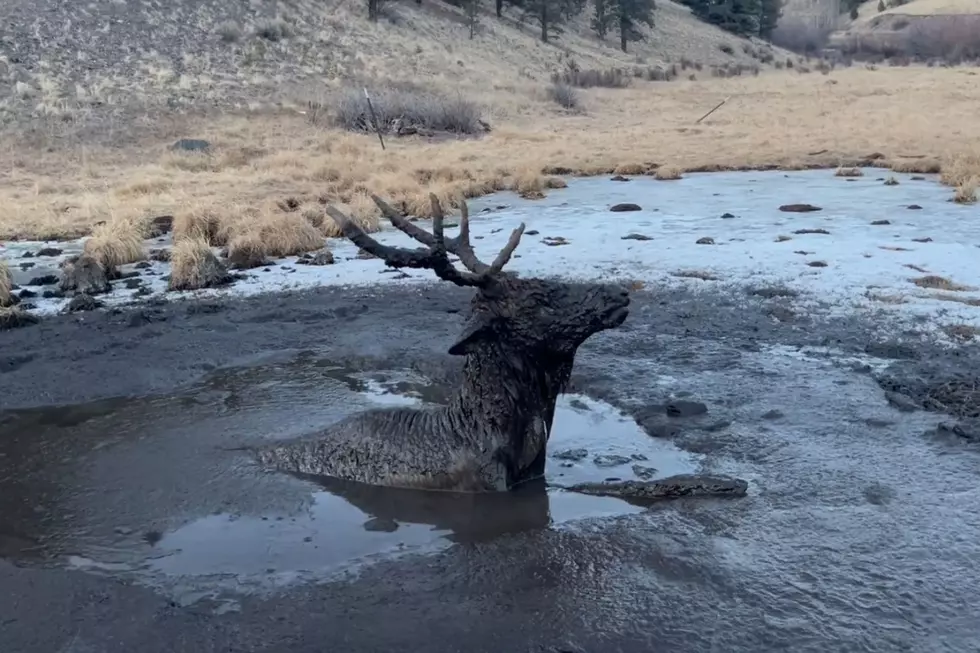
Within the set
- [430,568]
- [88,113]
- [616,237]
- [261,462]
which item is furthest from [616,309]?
[88,113]

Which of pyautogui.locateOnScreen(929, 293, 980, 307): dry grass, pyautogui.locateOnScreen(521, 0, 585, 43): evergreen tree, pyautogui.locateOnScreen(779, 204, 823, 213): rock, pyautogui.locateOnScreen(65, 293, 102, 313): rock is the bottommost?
pyautogui.locateOnScreen(929, 293, 980, 307): dry grass

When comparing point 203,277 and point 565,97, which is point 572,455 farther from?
point 565,97

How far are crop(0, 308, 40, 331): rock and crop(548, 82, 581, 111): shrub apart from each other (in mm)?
26585

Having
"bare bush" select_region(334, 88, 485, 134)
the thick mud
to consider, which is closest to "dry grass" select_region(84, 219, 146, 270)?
the thick mud

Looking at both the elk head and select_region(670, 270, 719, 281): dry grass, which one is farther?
select_region(670, 270, 719, 281): dry grass

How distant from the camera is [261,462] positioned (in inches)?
278

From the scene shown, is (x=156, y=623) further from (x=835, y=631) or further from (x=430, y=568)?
(x=835, y=631)

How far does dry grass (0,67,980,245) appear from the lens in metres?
18.5

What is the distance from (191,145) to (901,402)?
21783 mm

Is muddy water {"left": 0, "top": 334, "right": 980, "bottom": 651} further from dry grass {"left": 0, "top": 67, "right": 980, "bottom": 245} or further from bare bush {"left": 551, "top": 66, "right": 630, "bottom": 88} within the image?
bare bush {"left": 551, "top": 66, "right": 630, "bottom": 88}

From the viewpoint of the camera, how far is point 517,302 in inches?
241

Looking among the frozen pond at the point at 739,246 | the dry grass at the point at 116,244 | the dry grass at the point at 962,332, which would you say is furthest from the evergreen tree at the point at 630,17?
the dry grass at the point at 962,332

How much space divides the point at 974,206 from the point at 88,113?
22.9 meters

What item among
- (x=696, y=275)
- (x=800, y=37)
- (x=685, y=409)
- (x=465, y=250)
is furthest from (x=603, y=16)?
(x=465, y=250)
